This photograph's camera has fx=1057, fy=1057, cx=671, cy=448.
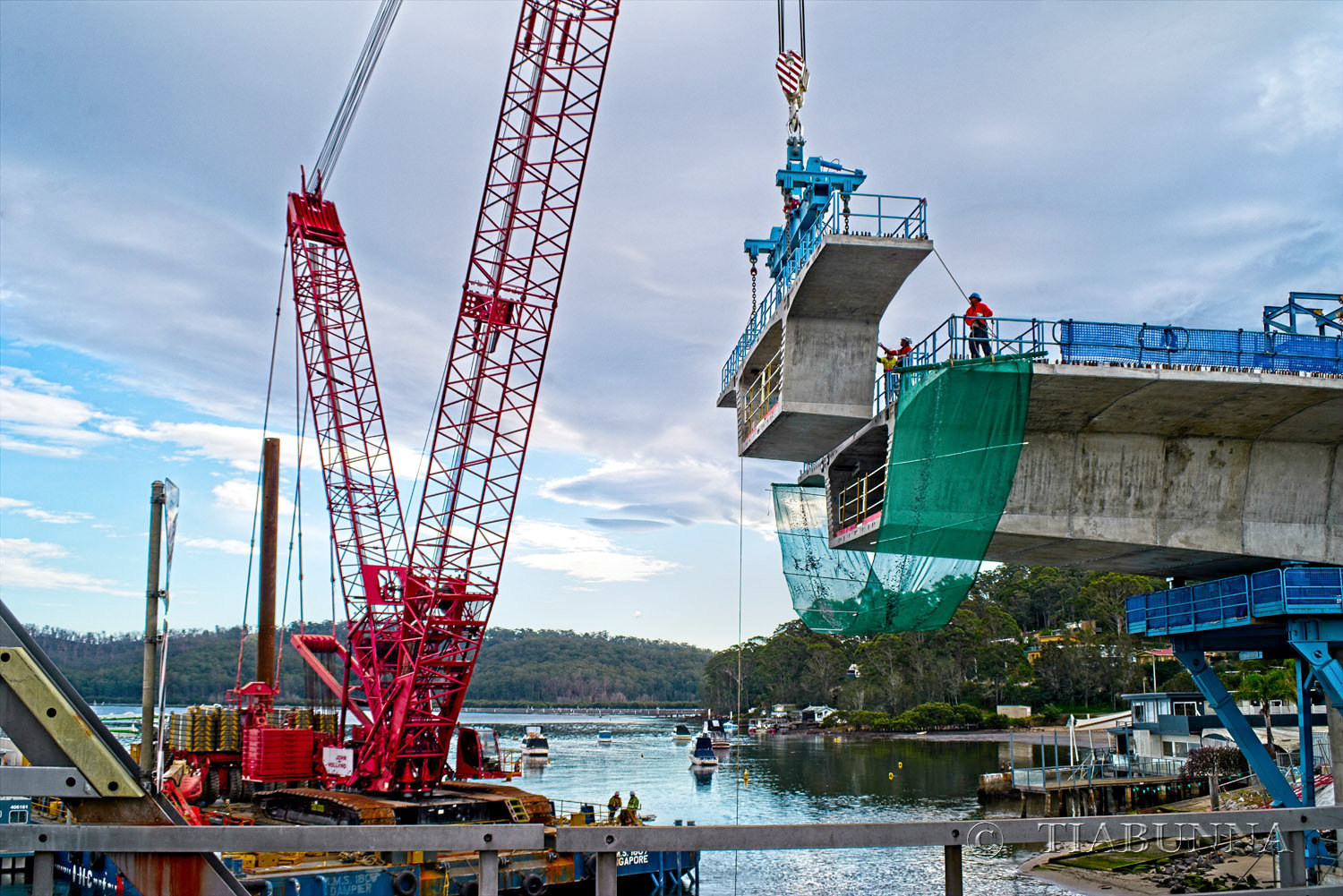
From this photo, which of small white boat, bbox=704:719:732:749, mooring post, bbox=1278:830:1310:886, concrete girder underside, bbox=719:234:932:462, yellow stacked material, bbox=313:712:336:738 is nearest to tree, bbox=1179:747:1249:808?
concrete girder underside, bbox=719:234:932:462

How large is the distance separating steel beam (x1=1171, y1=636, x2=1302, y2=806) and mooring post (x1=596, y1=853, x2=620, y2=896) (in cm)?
2777

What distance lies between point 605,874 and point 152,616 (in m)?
2.48

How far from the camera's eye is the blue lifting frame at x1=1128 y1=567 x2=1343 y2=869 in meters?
24.8

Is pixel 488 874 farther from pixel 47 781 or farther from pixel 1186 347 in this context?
pixel 1186 347

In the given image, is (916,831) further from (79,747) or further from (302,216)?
(302,216)

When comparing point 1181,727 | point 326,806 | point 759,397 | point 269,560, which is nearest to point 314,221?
point 269,560

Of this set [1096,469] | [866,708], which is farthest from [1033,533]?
[866,708]

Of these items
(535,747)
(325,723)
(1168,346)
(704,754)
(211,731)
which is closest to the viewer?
(1168,346)

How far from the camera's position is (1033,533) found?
2506 cm

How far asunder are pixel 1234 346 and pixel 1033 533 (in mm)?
6098

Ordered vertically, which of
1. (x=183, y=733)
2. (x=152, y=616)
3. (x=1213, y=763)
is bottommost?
(x=1213, y=763)

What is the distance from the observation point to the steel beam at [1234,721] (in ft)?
91.4

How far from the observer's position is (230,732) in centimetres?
4534

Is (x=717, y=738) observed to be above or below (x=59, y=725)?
below
